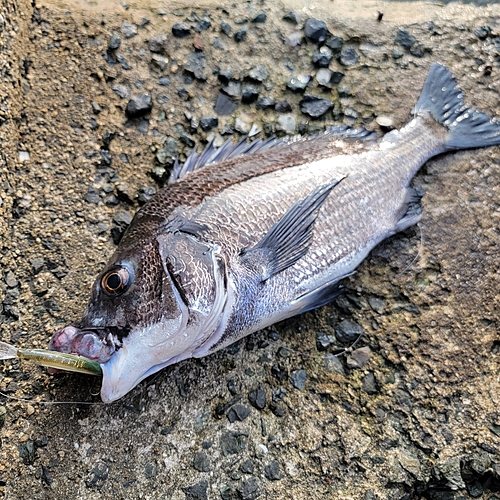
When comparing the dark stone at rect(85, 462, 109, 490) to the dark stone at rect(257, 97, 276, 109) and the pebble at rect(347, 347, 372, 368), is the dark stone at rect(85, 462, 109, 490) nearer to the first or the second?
the pebble at rect(347, 347, 372, 368)

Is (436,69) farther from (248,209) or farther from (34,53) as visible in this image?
(34,53)

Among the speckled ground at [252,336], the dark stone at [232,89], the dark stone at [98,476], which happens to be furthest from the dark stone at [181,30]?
the dark stone at [98,476]

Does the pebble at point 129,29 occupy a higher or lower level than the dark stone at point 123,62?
higher

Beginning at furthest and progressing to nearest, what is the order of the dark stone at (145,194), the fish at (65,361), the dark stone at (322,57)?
the dark stone at (322,57) → the dark stone at (145,194) → the fish at (65,361)

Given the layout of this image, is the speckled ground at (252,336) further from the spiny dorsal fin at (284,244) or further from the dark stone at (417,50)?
the spiny dorsal fin at (284,244)

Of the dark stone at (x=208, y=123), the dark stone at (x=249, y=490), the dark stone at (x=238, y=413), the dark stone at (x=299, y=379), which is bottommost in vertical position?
the dark stone at (x=249, y=490)

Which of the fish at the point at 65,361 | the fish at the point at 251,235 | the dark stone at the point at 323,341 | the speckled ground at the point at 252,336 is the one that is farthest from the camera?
the dark stone at the point at 323,341

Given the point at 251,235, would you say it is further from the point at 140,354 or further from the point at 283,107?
the point at 283,107
